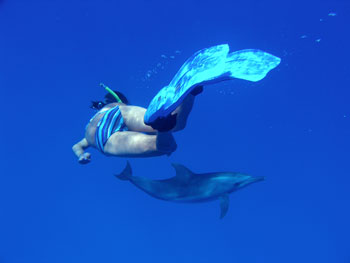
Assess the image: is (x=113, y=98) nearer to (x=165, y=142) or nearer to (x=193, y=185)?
(x=193, y=185)

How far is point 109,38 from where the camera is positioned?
1306 cm

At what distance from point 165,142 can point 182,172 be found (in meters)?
2.06

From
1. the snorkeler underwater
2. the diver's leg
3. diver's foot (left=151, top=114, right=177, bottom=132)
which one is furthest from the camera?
the diver's leg

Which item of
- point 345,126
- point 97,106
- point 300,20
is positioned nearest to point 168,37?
point 300,20

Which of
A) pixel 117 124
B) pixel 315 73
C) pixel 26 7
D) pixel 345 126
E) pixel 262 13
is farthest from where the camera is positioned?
pixel 345 126

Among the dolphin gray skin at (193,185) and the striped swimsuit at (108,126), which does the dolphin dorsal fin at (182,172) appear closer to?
the dolphin gray skin at (193,185)

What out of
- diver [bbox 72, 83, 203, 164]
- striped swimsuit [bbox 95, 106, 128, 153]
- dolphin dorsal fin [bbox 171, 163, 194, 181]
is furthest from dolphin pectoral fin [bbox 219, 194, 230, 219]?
striped swimsuit [bbox 95, 106, 128, 153]

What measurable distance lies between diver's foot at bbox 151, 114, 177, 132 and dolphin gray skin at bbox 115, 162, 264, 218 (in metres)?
2.12

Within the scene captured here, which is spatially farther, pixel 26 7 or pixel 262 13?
pixel 26 7

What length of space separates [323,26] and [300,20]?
3.88 ft

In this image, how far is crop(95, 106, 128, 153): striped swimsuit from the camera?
16.2ft

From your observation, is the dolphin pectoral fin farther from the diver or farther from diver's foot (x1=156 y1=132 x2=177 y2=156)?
diver's foot (x1=156 y1=132 x2=177 y2=156)

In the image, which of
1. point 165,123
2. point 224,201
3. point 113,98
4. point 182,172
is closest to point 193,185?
point 182,172

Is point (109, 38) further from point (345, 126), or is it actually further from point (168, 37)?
point (345, 126)
